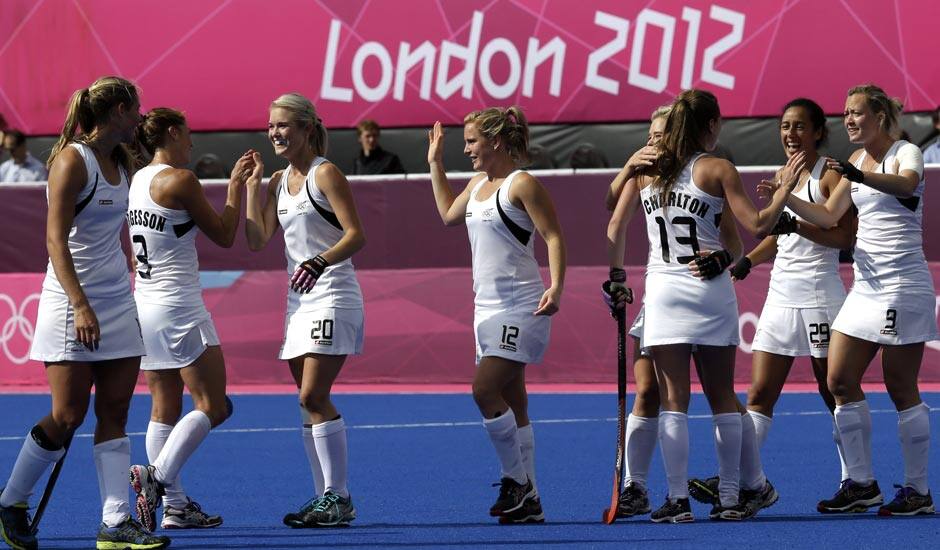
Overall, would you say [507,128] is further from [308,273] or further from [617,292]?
[308,273]

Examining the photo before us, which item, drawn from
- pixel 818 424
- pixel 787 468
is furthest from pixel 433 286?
pixel 787 468

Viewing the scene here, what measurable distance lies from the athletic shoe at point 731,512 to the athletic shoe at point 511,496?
2.90 feet

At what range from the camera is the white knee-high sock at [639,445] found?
793cm

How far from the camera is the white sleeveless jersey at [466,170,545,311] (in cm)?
774

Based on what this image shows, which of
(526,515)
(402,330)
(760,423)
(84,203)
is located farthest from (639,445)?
(402,330)

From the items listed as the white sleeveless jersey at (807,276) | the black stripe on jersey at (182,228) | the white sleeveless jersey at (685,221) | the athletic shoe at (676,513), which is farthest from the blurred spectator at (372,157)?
the athletic shoe at (676,513)

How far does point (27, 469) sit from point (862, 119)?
13.9 ft

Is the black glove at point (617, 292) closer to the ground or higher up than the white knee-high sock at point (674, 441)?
higher up

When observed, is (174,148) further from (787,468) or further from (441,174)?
(787,468)

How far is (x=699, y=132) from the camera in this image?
7547 millimetres

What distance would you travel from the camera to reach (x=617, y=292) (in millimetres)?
7758

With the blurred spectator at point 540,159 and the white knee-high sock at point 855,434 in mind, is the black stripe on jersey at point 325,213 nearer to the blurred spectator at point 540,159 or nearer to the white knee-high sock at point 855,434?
the white knee-high sock at point 855,434

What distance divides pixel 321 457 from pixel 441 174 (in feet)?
5.19

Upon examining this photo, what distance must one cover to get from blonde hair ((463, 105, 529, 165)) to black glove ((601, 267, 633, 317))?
721mm
